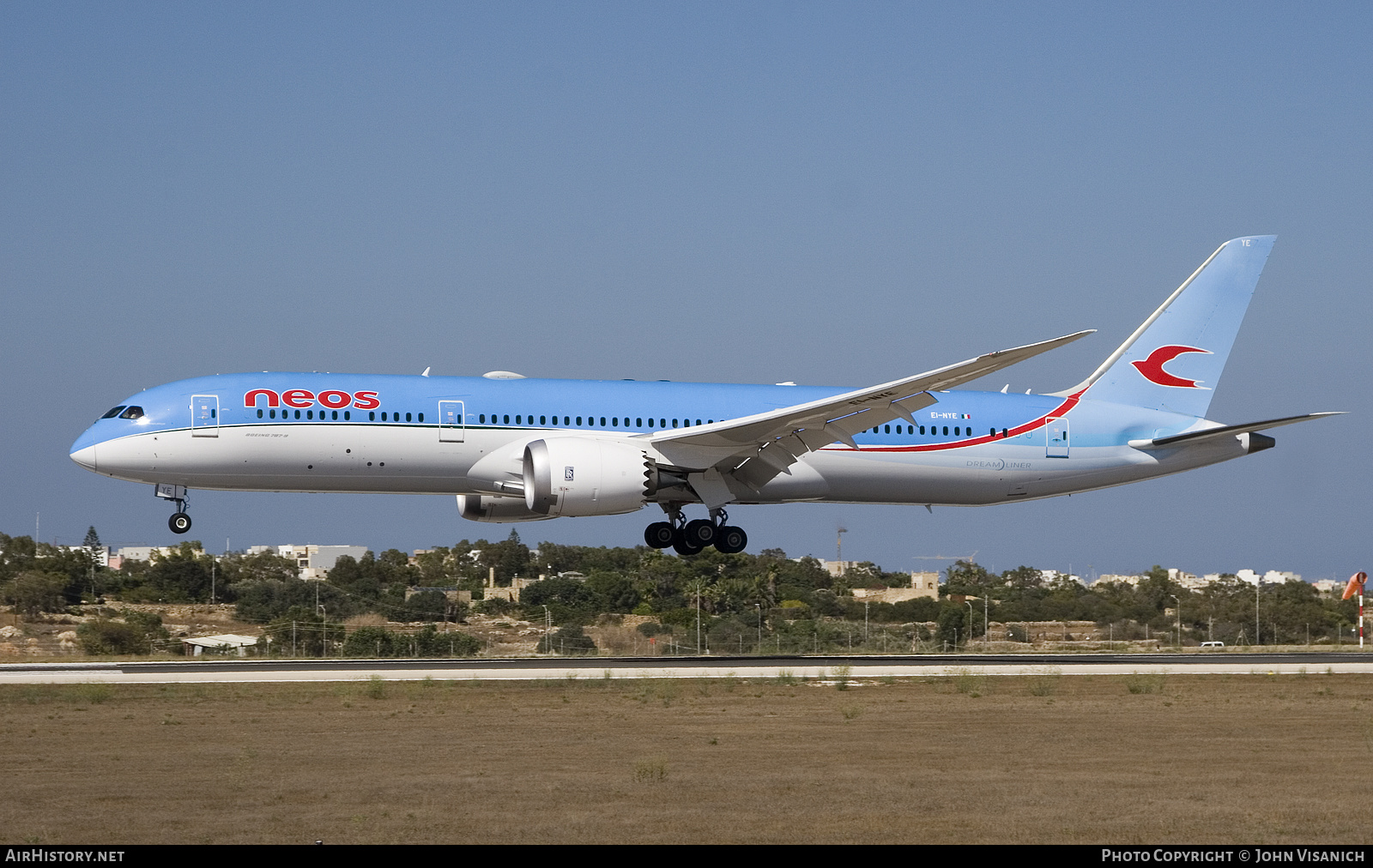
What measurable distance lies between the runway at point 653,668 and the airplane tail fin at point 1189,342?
7.00 m

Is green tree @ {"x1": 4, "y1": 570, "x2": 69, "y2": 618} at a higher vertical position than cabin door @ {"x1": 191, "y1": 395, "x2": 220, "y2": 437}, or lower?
lower

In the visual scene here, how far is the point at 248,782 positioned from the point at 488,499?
70.0 ft

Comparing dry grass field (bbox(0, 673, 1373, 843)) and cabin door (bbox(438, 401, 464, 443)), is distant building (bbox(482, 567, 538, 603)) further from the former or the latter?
dry grass field (bbox(0, 673, 1373, 843))

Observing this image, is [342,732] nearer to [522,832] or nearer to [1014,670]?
[522,832]

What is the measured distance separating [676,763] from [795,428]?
55.6 ft

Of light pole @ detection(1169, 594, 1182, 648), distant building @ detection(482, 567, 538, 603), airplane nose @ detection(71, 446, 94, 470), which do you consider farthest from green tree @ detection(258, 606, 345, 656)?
light pole @ detection(1169, 594, 1182, 648)

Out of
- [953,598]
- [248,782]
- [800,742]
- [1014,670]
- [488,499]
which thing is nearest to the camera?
[248,782]

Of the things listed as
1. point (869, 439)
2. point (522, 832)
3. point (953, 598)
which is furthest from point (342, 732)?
point (953, 598)

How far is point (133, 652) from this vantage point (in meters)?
39.2

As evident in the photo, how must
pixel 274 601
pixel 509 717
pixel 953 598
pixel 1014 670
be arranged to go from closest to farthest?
pixel 509 717 < pixel 1014 670 < pixel 274 601 < pixel 953 598

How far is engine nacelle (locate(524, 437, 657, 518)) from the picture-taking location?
31.5 m

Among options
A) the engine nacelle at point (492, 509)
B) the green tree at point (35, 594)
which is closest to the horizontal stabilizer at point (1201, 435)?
the engine nacelle at point (492, 509)

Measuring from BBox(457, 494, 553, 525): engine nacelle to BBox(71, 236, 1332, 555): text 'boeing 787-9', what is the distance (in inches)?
1.8
